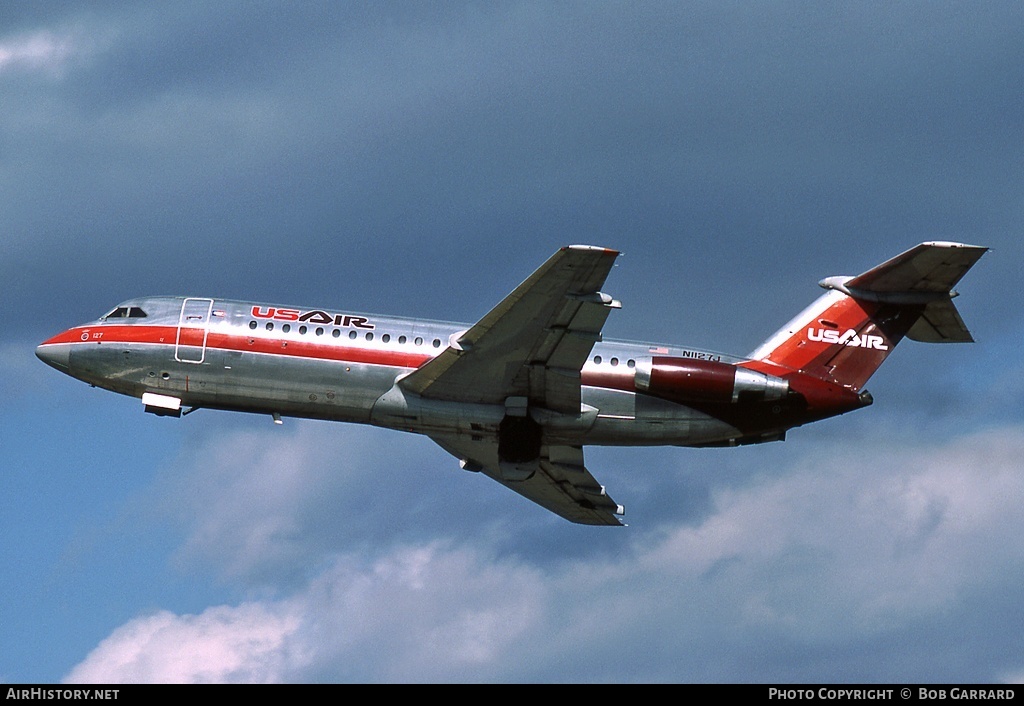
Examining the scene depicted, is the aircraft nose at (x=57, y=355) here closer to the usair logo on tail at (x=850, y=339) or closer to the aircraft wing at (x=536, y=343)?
the aircraft wing at (x=536, y=343)

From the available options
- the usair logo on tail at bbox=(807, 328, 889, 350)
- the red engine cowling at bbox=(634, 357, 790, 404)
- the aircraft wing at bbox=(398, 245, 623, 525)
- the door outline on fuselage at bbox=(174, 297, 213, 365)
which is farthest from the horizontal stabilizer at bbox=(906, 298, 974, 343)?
the door outline on fuselage at bbox=(174, 297, 213, 365)

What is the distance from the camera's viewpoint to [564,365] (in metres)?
55.9

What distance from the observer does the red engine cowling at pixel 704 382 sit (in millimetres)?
57125

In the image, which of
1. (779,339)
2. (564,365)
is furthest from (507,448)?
(779,339)

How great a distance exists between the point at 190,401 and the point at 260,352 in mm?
3741

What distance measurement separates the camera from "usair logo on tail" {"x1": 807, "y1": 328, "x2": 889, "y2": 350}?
6075 centimetres

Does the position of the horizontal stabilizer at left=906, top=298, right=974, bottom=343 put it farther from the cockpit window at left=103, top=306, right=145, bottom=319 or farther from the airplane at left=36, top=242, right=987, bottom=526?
the cockpit window at left=103, top=306, right=145, bottom=319

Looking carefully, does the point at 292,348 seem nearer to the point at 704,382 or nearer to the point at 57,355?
the point at 57,355
